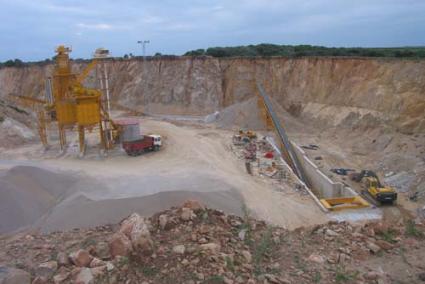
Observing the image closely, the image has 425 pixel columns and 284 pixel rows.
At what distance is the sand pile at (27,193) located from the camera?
14.7 m

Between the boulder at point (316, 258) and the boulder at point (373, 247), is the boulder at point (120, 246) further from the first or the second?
the boulder at point (373, 247)

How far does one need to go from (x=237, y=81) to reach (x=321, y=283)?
135 feet

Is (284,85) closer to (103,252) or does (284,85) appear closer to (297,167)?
(297,167)

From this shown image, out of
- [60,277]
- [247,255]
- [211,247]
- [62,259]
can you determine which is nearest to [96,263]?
[60,277]

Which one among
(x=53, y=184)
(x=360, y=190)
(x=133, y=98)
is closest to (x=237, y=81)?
(x=133, y=98)

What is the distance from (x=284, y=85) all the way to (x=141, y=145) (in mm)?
21167

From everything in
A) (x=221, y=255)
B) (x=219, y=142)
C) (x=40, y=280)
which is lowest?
(x=219, y=142)

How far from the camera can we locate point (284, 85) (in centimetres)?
4247

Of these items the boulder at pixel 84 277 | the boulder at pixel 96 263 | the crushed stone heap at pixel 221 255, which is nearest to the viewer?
the boulder at pixel 84 277

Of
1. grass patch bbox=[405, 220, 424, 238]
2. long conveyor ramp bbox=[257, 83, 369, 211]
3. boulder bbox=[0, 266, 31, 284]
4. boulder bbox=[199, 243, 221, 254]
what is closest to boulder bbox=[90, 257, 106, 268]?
boulder bbox=[0, 266, 31, 284]

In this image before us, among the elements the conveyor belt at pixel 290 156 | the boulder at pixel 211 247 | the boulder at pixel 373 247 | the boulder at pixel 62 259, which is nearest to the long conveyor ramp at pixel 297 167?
the conveyor belt at pixel 290 156

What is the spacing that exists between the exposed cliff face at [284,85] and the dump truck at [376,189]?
6847mm

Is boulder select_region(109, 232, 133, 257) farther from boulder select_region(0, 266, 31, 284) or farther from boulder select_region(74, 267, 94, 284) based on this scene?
boulder select_region(0, 266, 31, 284)

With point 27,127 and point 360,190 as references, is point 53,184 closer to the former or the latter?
point 360,190
